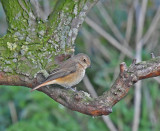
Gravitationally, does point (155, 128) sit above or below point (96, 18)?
below

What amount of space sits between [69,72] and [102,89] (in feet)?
9.85

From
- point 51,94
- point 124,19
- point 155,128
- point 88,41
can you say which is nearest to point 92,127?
point 155,128

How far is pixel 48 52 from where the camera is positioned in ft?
→ 9.56

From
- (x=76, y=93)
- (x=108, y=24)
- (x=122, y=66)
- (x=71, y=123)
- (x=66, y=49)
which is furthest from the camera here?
(x=108, y=24)

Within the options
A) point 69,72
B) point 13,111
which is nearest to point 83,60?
point 69,72

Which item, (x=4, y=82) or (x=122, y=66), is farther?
(x=4, y=82)

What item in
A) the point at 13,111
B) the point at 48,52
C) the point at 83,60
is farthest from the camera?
the point at 13,111

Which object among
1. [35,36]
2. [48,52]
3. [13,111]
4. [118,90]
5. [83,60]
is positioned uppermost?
[13,111]

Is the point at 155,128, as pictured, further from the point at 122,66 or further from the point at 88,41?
the point at 122,66

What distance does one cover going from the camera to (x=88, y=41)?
21.8 feet

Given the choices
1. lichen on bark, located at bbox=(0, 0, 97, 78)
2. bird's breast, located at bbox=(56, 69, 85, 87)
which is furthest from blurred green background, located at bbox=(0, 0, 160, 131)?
lichen on bark, located at bbox=(0, 0, 97, 78)

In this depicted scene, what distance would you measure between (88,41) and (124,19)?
0.80 metres

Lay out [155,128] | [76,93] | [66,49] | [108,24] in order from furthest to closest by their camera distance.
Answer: [108,24] < [155,128] < [66,49] < [76,93]

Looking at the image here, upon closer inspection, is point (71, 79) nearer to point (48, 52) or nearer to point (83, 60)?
point (83, 60)
